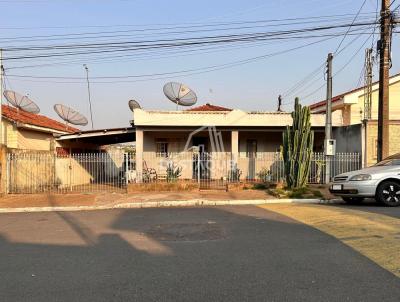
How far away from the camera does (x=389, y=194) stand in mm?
12094

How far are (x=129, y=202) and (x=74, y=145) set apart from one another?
1371cm

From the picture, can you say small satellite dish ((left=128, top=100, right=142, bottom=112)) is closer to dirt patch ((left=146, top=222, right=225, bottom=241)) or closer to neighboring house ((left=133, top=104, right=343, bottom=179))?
neighboring house ((left=133, top=104, right=343, bottom=179))

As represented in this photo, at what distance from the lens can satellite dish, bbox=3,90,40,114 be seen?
22.8 metres

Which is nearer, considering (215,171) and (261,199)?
(261,199)

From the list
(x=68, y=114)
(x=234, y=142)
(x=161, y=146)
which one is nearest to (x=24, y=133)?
(x=68, y=114)

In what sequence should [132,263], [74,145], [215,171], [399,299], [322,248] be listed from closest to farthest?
[399,299], [132,263], [322,248], [215,171], [74,145]

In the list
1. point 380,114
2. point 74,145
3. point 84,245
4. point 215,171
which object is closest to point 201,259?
point 84,245

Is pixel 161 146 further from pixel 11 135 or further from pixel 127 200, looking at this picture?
pixel 127 200

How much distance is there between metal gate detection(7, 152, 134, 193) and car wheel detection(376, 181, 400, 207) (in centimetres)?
1018

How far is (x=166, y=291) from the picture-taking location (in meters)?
4.76

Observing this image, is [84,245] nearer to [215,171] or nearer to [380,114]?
[380,114]

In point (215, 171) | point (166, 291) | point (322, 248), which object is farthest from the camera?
point (215, 171)

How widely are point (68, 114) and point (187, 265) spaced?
22.6 meters

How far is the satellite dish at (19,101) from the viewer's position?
2278 centimetres
